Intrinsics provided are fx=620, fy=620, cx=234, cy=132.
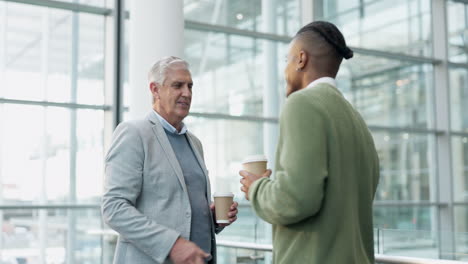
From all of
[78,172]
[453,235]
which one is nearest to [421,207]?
[78,172]

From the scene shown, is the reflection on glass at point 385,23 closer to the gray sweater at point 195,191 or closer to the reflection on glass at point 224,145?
the reflection on glass at point 224,145

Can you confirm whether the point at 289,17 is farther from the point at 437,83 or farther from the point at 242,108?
the point at 437,83

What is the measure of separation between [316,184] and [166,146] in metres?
0.65

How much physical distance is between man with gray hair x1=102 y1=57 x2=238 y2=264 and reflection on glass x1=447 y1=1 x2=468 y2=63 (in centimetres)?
1096

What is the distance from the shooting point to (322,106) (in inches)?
62.6

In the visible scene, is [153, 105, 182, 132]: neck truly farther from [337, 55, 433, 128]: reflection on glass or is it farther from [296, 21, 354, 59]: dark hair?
[337, 55, 433, 128]: reflection on glass

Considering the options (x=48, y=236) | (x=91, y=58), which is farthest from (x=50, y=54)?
(x=48, y=236)

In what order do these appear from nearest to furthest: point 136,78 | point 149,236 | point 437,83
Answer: point 149,236 → point 136,78 → point 437,83

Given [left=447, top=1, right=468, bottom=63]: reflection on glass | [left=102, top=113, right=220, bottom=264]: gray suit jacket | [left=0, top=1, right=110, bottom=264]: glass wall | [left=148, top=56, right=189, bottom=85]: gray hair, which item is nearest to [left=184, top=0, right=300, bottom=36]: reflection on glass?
[left=0, top=1, right=110, bottom=264]: glass wall

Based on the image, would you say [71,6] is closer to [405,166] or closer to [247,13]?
[247,13]

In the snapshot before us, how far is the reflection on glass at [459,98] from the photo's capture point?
12055 millimetres

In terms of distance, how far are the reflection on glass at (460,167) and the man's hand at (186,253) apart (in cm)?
1103

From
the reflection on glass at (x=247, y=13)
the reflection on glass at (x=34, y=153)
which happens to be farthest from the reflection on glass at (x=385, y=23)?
the reflection on glass at (x=34, y=153)

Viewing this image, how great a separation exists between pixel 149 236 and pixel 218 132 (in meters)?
7.20
